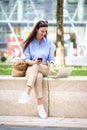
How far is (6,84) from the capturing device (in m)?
7.97

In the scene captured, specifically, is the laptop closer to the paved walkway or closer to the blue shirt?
the blue shirt

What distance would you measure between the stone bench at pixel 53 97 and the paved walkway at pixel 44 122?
0.56 feet

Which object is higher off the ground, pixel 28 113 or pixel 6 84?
pixel 6 84

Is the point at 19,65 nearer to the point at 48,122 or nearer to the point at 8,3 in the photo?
the point at 48,122

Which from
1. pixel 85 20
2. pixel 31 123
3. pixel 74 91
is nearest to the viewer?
pixel 31 123

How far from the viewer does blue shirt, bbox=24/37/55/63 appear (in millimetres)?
7891

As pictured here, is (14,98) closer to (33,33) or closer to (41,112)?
(41,112)

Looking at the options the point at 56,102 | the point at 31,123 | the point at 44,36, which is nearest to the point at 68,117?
the point at 56,102

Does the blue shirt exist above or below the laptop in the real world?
above

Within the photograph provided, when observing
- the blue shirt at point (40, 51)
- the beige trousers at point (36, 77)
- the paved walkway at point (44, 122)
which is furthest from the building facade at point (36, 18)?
the paved walkway at point (44, 122)

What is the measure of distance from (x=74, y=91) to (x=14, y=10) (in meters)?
21.8

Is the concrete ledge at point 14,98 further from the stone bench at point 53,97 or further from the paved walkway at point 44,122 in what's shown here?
the paved walkway at point 44,122

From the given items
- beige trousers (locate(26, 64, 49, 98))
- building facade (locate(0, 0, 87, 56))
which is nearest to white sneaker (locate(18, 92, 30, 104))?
beige trousers (locate(26, 64, 49, 98))

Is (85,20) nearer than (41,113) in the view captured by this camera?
No
